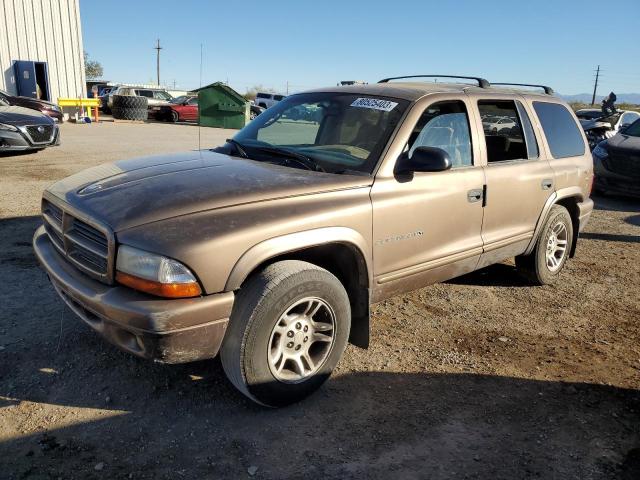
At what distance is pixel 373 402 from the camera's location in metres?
3.09

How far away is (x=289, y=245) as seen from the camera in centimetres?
276

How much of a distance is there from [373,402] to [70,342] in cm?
207

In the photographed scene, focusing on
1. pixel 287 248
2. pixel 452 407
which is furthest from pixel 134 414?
pixel 452 407

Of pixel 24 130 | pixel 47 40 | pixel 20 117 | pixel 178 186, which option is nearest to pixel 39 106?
pixel 47 40

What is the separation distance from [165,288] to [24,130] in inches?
408

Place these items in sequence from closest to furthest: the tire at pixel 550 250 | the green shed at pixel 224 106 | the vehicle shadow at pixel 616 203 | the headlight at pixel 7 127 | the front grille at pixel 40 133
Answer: the tire at pixel 550 250 → the vehicle shadow at pixel 616 203 → the headlight at pixel 7 127 → the front grille at pixel 40 133 → the green shed at pixel 224 106

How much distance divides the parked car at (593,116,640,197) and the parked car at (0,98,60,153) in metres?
11.3

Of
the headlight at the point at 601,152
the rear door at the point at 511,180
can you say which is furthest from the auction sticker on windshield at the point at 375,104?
the headlight at the point at 601,152

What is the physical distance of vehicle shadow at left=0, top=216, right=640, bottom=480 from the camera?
8.31 ft

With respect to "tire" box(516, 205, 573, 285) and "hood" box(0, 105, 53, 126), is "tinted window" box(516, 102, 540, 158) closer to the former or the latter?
"tire" box(516, 205, 573, 285)

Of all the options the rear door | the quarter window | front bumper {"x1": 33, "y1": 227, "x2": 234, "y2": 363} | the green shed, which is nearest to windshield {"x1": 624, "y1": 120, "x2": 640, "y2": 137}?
the rear door

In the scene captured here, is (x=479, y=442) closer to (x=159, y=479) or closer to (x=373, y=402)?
(x=373, y=402)

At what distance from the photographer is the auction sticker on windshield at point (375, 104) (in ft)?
11.8

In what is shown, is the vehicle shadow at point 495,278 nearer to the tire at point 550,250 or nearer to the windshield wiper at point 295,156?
the tire at point 550,250
